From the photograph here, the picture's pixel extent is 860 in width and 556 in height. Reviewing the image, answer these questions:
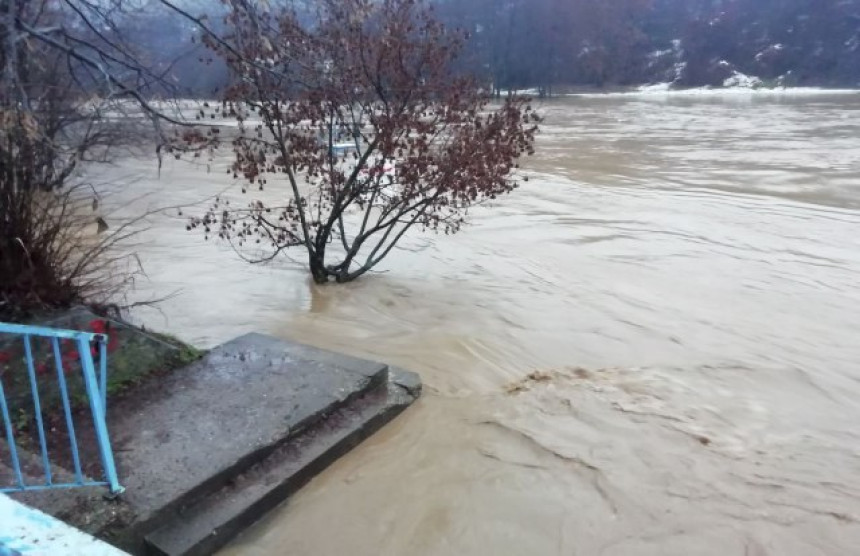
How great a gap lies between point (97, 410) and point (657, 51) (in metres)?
105

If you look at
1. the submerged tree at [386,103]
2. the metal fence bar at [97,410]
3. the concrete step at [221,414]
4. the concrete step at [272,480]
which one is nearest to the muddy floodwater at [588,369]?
the concrete step at [272,480]

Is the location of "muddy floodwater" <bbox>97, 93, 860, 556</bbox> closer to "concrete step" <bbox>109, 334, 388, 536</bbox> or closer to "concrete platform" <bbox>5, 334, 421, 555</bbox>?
"concrete platform" <bbox>5, 334, 421, 555</bbox>

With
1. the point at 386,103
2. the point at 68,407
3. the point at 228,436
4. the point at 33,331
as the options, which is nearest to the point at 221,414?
the point at 228,436

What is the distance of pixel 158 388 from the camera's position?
4242 mm

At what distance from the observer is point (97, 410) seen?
9.25 ft

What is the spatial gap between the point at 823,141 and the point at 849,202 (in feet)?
39.9

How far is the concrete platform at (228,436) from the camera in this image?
3.03 metres

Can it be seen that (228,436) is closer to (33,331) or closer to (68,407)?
(68,407)

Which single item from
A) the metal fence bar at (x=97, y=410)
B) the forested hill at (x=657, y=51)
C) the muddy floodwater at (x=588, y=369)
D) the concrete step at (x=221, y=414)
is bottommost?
the muddy floodwater at (x=588, y=369)

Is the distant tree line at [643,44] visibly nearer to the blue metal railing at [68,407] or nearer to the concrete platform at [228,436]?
the concrete platform at [228,436]

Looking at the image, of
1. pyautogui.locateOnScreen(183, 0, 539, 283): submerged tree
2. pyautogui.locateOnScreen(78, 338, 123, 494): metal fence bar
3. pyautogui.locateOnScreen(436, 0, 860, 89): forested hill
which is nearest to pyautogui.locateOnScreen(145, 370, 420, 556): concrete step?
pyautogui.locateOnScreen(78, 338, 123, 494): metal fence bar

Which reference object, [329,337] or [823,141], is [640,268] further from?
[823,141]

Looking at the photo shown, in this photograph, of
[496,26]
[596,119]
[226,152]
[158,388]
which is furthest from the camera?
[496,26]

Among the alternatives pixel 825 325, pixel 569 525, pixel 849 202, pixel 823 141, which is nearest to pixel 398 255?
pixel 825 325
